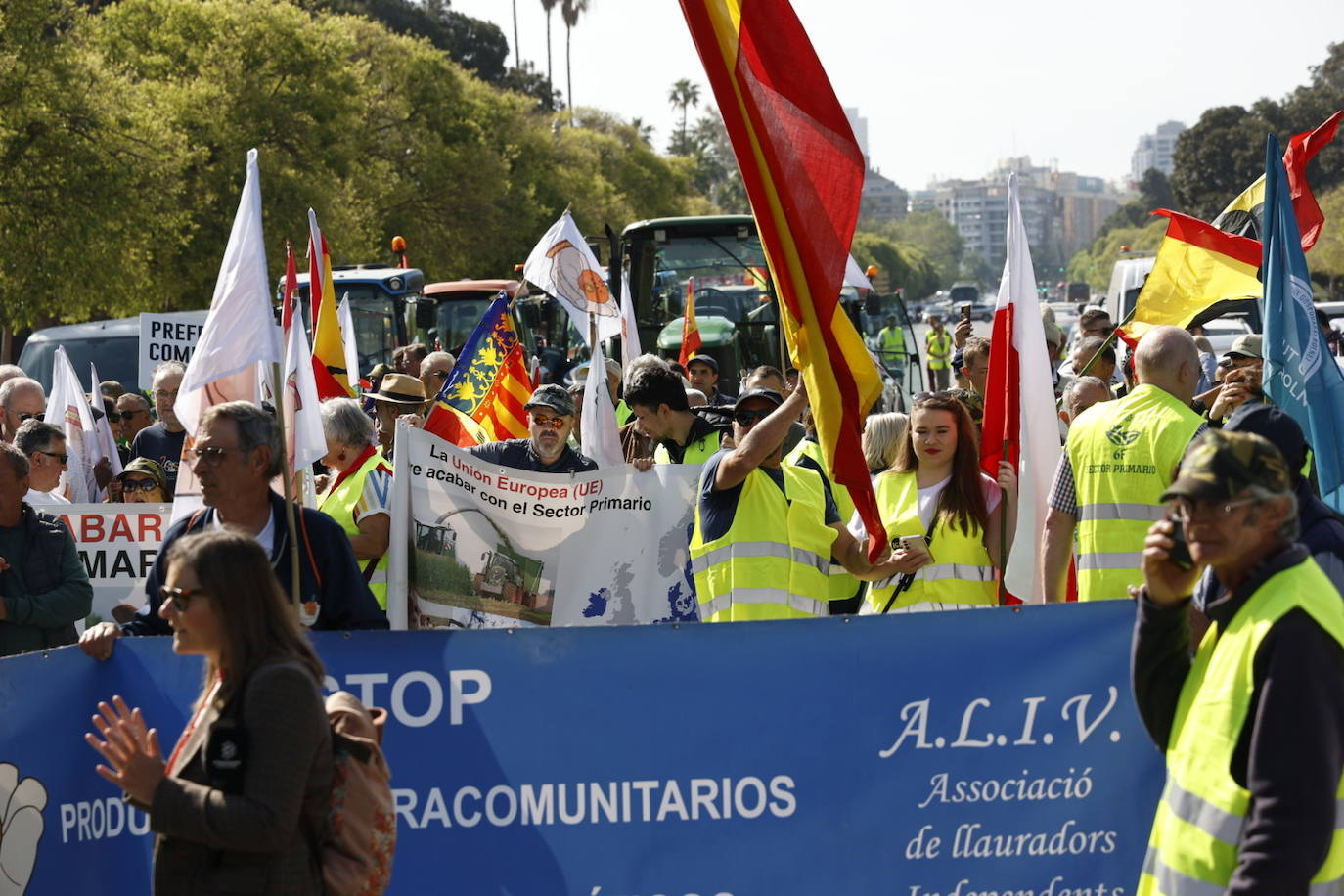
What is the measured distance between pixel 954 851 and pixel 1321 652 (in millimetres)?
1803

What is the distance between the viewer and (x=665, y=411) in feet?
20.4

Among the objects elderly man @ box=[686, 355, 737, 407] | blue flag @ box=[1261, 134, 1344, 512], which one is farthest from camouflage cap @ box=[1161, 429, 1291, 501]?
elderly man @ box=[686, 355, 737, 407]

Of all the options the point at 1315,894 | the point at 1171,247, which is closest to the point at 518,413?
the point at 1171,247

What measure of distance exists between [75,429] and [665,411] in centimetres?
396

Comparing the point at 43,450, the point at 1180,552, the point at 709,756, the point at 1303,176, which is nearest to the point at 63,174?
the point at 43,450

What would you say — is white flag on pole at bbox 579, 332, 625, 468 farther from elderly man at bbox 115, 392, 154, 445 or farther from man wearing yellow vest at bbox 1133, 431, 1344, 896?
man wearing yellow vest at bbox 1133, 431, 1344, 896

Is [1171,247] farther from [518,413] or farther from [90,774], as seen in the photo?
[90,774]

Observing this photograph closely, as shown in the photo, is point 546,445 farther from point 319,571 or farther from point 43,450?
point 319,571

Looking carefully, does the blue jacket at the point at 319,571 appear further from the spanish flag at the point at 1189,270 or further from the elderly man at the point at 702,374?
the elderly man at the point at 702,374

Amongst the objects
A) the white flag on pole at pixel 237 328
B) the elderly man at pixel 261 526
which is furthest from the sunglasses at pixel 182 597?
the white flag on pole at pixel 237 328

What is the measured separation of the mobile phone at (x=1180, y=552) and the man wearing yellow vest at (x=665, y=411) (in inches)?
132

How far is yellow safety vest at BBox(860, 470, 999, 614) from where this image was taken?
5465 mm

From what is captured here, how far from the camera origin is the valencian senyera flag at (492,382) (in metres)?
8.18

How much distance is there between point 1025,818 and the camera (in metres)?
4.30
